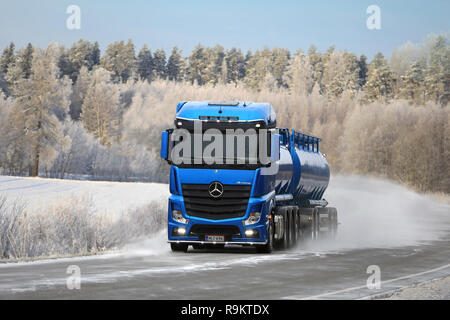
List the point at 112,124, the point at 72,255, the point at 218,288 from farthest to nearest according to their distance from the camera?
the point at 112,124 < the point at 72,255 < the point at 218,288

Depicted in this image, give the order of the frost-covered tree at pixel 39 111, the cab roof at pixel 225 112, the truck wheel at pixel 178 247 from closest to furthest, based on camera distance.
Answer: the cab roof at pixel 225 112 < the truck wheel at pixel 178 247 < the frost-covered tree at pixel 39 111

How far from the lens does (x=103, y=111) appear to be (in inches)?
5153

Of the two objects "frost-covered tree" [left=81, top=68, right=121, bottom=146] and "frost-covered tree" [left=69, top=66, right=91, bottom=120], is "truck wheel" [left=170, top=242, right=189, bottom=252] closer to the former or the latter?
"frost-covered tree" [left=81, top=68, right=121, bottom=146]

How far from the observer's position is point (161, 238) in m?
27.0

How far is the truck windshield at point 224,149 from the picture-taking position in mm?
20891

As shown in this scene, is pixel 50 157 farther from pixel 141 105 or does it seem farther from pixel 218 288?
pixel 218 288

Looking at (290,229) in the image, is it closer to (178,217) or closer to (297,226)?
(297,226)

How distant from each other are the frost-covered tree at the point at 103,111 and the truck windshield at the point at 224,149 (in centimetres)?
10820

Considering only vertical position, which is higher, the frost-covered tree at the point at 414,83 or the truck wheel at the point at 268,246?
the frost-covered tree at the point at 414,83

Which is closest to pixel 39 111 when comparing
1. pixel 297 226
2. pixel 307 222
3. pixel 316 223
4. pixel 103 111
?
pixel 103 111

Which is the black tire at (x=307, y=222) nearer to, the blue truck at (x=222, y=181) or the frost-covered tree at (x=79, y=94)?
the blue truck at (x=222, y=181)

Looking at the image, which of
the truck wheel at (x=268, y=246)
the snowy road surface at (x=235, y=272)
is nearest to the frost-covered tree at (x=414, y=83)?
the snowy road surface at (x=235, y=272)
